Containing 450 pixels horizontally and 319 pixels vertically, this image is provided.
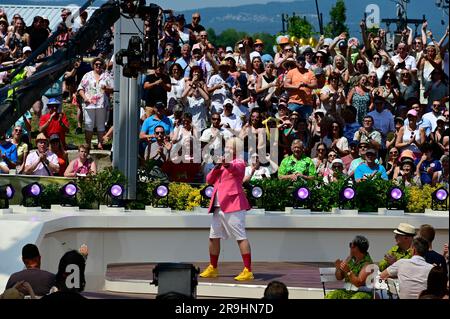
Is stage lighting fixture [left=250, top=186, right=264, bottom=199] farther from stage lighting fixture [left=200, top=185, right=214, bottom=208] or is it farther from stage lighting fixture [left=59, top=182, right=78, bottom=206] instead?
stage lighting fixture [left=59, top=182, right=78, bottom=206]

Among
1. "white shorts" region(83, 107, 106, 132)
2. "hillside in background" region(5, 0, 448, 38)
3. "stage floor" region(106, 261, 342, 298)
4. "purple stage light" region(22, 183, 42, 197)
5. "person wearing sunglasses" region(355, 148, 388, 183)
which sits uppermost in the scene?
"hillside in background" region(5, 0, 448, 38)

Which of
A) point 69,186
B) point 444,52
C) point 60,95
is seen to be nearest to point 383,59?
point 60,95

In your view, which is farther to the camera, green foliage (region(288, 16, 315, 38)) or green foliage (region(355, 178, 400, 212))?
green foliage (region(288, 16, 315, 38))

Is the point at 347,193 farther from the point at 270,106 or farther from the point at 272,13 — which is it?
the point at 272,13

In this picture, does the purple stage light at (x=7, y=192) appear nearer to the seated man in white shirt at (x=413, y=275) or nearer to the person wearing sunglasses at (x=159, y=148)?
the person wearing sunglasses at (x=159, y=148)

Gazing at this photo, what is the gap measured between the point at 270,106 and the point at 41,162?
5.49m

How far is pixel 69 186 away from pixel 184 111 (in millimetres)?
4804

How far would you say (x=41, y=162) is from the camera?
25.0 meters

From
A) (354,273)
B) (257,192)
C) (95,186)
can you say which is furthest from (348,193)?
(354,273)

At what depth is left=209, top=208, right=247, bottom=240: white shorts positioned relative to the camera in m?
21.3

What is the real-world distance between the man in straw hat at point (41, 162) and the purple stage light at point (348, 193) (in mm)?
4538

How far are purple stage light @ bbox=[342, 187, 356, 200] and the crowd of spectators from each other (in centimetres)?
71

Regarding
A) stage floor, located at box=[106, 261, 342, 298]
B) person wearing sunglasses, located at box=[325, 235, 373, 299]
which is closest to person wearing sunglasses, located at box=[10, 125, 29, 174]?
stage floor, located at box=[106, 261, 342, 298]

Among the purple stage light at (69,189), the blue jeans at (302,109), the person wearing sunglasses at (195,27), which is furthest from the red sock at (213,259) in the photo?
the person wearing sunglasses at (195,27)
